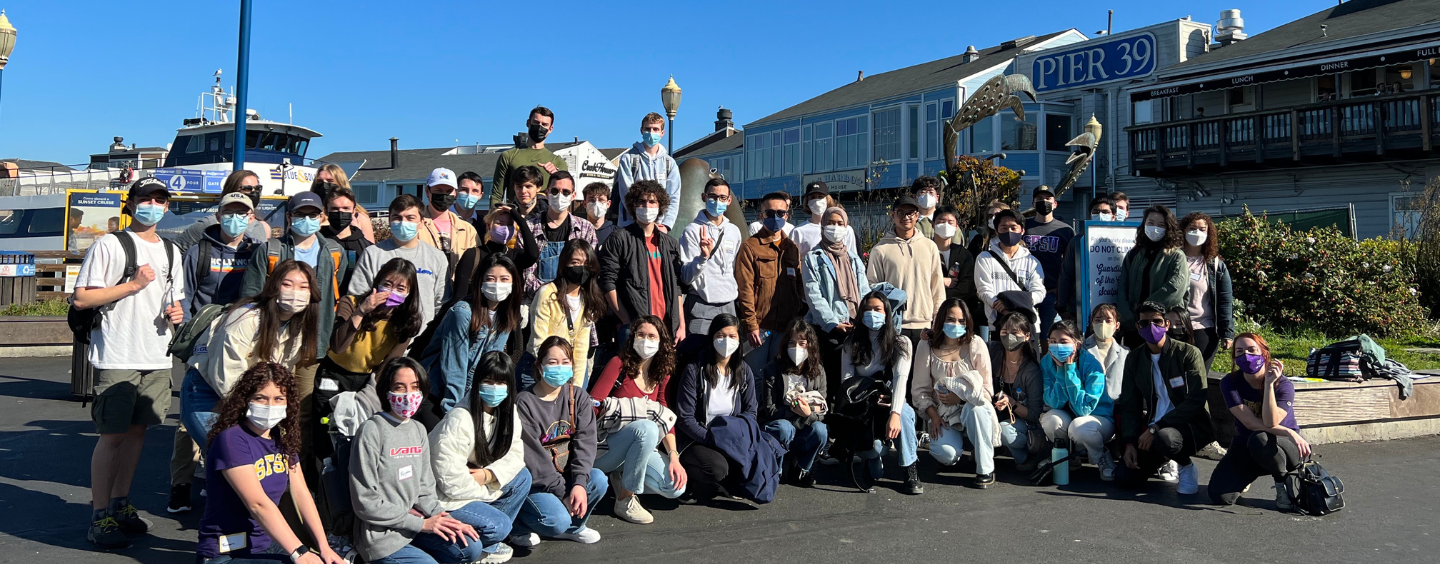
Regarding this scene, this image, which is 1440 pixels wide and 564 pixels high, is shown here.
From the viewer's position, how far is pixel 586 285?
6.95 m

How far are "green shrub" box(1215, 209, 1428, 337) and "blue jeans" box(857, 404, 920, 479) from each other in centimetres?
770

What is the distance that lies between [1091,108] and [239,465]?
25.8 meters

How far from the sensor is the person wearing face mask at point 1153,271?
7945 mm

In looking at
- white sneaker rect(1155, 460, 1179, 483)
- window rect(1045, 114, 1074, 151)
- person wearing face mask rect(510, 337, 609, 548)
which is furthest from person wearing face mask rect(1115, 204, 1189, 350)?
window rect(1045, 114, 1074, 151)

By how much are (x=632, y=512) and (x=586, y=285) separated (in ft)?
5.11

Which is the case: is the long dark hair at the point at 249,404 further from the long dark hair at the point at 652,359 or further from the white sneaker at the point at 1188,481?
the white sneaker at the point at 1188,481

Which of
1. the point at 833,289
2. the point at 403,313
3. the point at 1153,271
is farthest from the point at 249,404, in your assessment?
the point at 1153,271

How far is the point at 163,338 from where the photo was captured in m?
5.93

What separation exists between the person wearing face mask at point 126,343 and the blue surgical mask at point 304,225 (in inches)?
26.4

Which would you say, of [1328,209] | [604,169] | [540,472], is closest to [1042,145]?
[1328,209]

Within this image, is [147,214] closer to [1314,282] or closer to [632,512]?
[632,512]

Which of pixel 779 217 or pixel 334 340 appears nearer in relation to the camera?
pixel 334 340

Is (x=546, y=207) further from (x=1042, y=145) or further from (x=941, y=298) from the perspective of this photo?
(x=1042, y=145)

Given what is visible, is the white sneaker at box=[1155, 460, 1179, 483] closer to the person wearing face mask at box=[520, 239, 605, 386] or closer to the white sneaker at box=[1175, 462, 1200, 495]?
the white sneaker at box=[1175, 462, 1200, 495]
